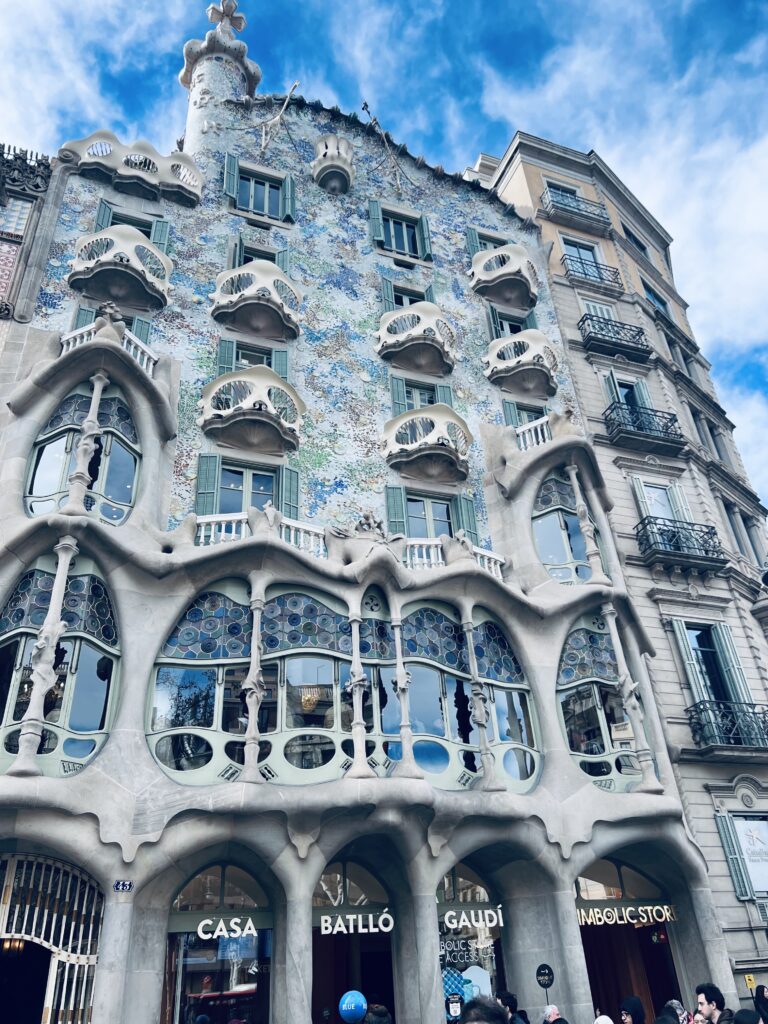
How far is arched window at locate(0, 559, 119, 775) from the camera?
1305 cm

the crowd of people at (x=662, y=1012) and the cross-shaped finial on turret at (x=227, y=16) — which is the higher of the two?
the cross-shaped finial on turret at (x=227, y=16)

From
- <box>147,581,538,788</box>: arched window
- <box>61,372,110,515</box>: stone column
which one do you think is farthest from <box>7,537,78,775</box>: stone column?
<box>147,581,538,788</box>: arched window

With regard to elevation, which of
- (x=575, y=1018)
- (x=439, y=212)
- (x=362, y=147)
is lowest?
(x=575, y=1018)

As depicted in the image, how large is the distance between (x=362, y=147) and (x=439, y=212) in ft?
12.2

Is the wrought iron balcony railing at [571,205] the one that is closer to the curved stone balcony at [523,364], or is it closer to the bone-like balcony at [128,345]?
the curved stone balcony at [523,364]

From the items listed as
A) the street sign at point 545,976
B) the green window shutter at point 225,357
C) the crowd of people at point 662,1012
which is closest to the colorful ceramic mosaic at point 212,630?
the green window shutter at point 225,357

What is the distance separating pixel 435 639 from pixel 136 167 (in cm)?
1666

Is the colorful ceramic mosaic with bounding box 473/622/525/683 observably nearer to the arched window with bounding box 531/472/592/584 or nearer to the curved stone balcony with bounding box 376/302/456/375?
the arched window with bounding box 531/472/592/584

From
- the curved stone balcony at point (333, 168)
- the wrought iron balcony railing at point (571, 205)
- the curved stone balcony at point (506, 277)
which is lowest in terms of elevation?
the curved stone balcony at point (506, 277)

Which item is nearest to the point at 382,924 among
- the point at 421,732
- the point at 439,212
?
the point at 421,732

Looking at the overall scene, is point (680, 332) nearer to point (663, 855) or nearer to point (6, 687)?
point (663, 855)

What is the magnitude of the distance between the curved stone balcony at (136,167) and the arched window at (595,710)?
17063mm

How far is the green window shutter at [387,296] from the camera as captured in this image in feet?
78.1

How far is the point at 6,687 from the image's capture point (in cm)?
1342
